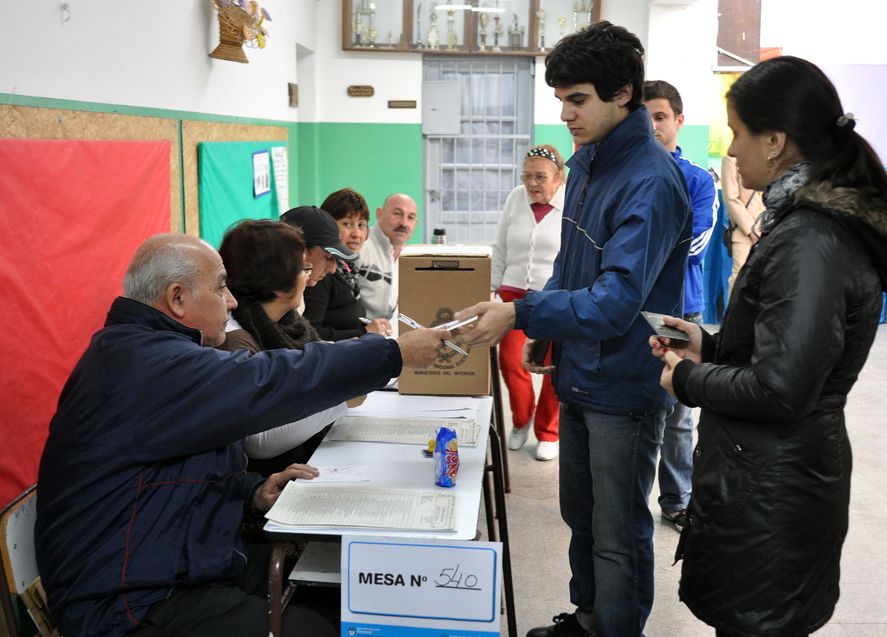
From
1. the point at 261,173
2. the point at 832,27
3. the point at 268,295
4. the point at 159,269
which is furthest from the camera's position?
the point at 832,27

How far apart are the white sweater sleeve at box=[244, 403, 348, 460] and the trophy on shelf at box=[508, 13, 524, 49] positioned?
6.98m

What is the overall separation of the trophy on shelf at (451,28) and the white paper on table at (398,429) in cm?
663

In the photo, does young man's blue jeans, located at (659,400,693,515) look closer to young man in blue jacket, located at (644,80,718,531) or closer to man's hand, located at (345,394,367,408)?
young man in blue jacket, located at (644,80,718,531)

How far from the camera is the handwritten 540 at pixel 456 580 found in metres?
1.62

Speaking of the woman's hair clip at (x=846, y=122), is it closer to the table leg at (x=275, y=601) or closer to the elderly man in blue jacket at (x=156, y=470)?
the elderly man in blue jacket at (x=156, y=470)

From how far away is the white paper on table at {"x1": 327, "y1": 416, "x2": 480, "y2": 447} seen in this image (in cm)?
235

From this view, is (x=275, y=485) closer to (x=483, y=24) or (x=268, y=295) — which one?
(x=268, y=295)

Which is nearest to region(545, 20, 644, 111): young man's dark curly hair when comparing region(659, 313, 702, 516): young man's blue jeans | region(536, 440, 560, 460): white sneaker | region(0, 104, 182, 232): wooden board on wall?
region(659, 313, 702, 516): young man's blue jeans

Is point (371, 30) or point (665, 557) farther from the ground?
point (371, 30)

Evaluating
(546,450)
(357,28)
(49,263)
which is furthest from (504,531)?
(357,28)

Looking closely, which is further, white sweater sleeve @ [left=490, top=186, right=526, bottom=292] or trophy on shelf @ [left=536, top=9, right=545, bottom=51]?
trophy on shelf @ [left=536, top=9, right=545, bottom=51]

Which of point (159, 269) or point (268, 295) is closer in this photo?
point (159, 269)

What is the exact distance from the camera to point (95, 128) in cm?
320

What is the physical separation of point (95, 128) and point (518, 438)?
259 centimetres
